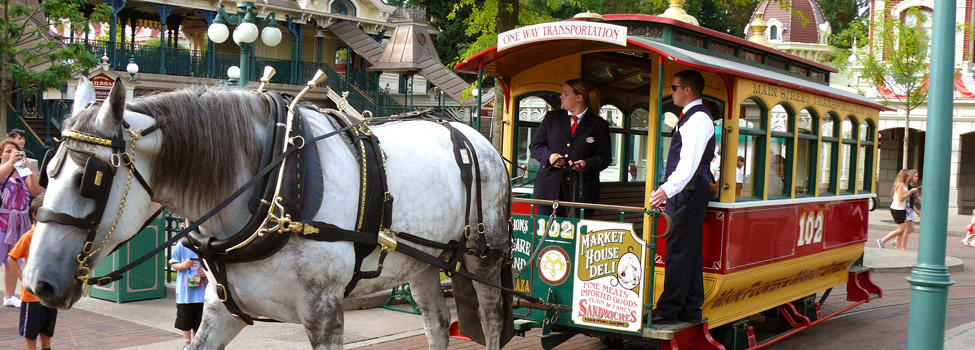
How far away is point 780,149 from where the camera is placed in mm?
7719

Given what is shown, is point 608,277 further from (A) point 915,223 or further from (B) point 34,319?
(A) point 915,223

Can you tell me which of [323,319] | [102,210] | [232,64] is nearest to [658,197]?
[323,319]

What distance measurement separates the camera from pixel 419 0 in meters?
35.9

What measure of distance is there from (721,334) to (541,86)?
259cm

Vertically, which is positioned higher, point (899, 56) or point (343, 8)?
point (343, 8)

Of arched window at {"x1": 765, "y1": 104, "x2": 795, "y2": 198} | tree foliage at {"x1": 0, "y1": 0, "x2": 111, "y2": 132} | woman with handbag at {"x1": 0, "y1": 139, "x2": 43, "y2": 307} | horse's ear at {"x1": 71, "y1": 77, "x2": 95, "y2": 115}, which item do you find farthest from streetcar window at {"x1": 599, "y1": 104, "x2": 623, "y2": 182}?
tree foliage at {"x1": 0, "y1": 0, "x2": 111, "y2": 132}

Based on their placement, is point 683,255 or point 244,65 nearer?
point 683,255

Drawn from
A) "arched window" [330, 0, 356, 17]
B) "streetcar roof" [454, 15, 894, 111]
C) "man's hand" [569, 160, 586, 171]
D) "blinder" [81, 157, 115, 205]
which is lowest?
"blinder" [81, 157, 115, 205]

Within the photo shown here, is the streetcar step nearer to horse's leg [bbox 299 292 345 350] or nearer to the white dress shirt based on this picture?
the white dress shirt

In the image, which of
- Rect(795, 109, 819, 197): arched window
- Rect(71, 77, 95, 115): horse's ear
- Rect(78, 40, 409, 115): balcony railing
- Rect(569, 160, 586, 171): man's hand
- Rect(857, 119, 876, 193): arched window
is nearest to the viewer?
Rect(71, 77, 95, 115): horse's ear

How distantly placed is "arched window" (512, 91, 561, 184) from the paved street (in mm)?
1626

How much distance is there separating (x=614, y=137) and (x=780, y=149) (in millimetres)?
1502

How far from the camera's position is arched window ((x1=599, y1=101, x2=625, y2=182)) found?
8.12 metres

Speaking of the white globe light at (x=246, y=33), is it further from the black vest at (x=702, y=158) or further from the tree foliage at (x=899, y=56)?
the tree foliage at (x=899, y=56)
